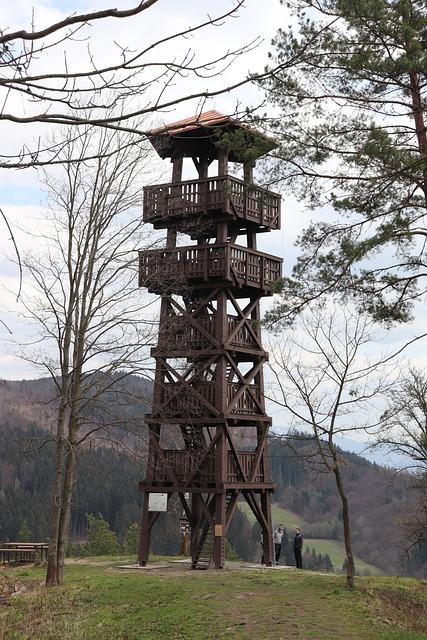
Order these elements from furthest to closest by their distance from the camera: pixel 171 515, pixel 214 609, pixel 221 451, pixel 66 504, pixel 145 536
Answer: pixel 171 515, pixel 145 536, pixel 221 451, pixel 66 504, pixel 214 609

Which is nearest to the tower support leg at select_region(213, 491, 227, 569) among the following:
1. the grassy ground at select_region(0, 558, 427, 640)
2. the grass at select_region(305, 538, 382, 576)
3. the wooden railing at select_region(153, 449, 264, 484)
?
the wooden railing at select_region(153, 449, 264, 484)

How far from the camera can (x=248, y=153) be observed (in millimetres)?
13375

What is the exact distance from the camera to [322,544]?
103625 millimetres

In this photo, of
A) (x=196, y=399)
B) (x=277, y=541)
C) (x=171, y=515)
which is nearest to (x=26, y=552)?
(x=277, y=541)

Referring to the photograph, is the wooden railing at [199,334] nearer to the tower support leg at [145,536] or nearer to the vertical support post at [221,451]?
the vertical support post at [221,451]


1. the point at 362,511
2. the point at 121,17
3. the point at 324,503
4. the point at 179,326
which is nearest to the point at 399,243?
the point at 179,326

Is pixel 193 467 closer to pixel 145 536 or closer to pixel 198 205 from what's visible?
pixel 145 536

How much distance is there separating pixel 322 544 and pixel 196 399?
88502 millimetres

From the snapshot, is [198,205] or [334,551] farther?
[334,551]

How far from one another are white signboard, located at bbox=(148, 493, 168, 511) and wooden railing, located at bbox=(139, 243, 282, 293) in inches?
208

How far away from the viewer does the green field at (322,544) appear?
85.6 metres

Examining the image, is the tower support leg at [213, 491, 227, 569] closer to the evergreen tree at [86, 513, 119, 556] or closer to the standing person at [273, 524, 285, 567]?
the standing person at [273, 524, 285, 567]

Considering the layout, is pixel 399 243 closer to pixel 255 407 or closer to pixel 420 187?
pixel 420 187

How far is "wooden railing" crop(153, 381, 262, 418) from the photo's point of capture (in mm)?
20375
